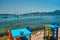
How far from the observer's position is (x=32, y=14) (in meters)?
3.74

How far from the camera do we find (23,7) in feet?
11.8

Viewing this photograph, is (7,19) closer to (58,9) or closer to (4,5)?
(4,5)

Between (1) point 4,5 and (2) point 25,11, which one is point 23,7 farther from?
(1) point 4,5

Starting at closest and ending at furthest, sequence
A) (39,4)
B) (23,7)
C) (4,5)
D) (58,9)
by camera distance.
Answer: (4,5), (23,7), (39,4), (58,9)

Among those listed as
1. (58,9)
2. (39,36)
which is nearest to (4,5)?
(39,36)

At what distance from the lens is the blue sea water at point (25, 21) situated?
3.34 m

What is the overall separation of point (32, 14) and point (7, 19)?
90 centimetres

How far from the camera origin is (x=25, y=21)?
361 cm

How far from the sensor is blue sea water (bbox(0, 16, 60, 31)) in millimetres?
3335

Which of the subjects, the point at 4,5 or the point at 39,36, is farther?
the point at 39,36

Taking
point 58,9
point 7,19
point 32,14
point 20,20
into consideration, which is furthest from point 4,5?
point 58,9

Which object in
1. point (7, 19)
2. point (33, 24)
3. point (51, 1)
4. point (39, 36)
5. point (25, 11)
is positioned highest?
point (51, 1)

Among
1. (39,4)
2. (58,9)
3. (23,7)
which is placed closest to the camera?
(23,7)

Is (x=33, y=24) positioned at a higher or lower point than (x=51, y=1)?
lower
